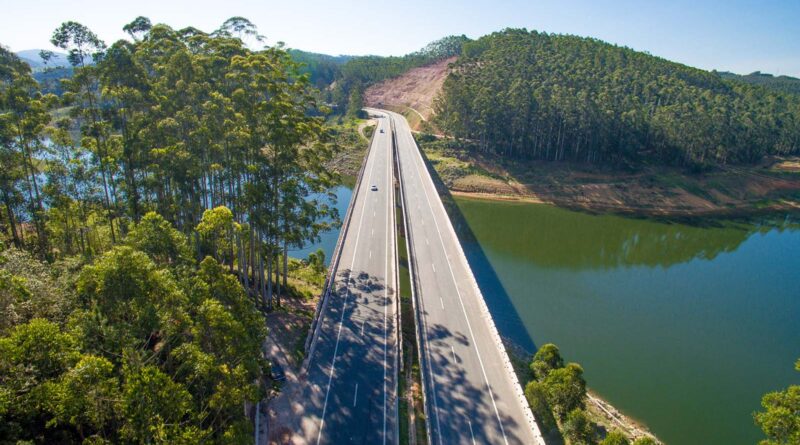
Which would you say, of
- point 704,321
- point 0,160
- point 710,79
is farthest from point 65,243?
point 710,79

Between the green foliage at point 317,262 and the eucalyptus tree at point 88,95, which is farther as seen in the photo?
the green foliage at point 317,262

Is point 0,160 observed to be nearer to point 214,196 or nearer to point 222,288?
point 214,196

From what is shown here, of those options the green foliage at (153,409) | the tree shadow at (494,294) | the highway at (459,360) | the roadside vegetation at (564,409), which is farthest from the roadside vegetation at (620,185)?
the green foliage at (153,409)

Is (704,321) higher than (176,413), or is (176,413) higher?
(176,413)

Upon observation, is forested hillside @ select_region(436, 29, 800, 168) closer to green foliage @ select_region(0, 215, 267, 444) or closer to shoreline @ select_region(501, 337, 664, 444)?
shoreline @ select_region(501, 337, 664, 444)

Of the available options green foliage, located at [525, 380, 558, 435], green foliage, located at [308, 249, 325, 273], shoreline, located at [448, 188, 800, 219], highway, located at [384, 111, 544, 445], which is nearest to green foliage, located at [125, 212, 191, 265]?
highway, located at [384, 111, 544, 445]

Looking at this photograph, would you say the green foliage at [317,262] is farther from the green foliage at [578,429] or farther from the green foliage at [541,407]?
the green foliage at [578,429]
